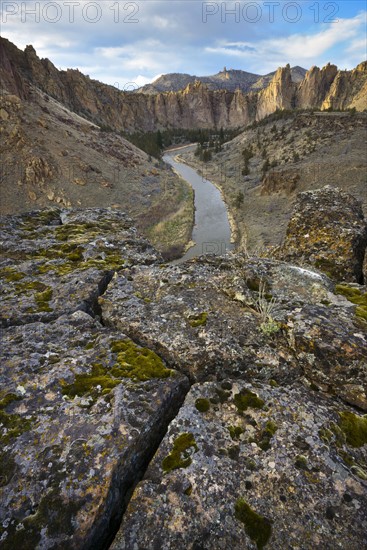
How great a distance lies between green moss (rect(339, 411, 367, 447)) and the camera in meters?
3.63

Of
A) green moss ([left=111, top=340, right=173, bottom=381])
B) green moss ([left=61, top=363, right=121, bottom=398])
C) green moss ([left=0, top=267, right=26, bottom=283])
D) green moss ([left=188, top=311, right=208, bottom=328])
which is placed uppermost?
green moss ([left=0, top=267, right=26, bottom=283])

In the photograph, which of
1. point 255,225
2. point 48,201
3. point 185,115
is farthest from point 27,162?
point 185,115

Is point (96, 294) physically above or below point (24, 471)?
above

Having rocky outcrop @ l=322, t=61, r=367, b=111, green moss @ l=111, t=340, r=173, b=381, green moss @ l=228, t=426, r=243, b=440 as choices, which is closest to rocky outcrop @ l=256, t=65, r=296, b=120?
rocky outcrop @ l=322, t=61, r=367, b=111

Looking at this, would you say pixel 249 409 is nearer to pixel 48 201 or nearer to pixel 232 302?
pixel 232 302

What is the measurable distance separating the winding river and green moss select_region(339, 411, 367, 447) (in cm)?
2018

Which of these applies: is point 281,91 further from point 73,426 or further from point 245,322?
point 73,426

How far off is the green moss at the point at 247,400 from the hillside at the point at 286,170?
23411 millimetres

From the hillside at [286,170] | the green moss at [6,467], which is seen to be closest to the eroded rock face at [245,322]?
the green moss at [6,467]

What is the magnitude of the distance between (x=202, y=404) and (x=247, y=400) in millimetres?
620

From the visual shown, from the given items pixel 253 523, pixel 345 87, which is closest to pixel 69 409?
pixel 253 523

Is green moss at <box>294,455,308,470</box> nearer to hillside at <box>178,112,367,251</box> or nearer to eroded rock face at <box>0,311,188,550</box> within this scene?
eroded rock face at <box>0,311,188,550</box>

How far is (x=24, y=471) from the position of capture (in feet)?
10.6

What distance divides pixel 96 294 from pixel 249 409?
12.3 feet
